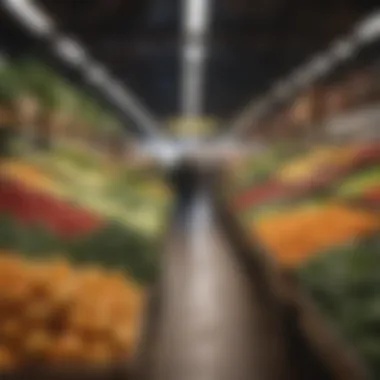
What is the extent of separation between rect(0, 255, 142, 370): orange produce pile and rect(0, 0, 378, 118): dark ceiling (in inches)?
48.6

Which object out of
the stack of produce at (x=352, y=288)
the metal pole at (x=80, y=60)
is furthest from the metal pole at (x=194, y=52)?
the stack of produce at (x=352, y=288)

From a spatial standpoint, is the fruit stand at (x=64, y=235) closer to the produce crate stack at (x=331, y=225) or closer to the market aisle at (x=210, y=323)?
the market aisle at (x=210, y=323)

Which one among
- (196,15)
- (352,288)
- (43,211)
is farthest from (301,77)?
(352,288)

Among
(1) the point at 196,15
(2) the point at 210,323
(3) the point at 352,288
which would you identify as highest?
(1) the point at 196,15

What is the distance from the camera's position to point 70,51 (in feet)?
15.6

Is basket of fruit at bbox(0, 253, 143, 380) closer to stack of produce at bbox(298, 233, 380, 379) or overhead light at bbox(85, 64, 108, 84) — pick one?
stack of produce at bbox(298, 233, 380, 379)

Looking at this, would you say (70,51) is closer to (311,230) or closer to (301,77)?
(301,77)

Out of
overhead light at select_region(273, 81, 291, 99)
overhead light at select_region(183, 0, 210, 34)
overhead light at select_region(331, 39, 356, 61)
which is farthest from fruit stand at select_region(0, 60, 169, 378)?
overhead light at select_region(331, 39, 356, 61)

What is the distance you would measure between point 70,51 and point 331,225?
1920mm

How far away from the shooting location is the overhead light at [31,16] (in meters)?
3.68

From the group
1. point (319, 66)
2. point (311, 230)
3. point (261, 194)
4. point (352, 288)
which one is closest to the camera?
point (352, 288)

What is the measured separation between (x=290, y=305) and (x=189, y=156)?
320 centimetres

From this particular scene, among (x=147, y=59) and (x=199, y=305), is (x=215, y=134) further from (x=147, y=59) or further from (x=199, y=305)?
(x=199, y=305)

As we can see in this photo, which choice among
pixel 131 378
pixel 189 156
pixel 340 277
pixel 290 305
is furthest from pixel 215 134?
pixel 131 378
